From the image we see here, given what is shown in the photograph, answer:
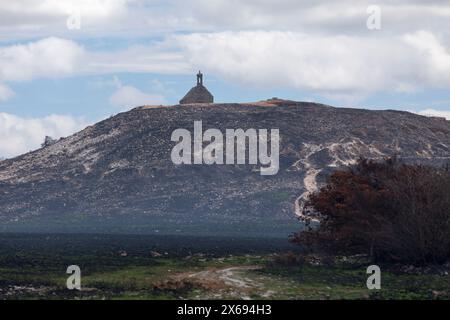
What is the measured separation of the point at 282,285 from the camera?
4759 centimetres

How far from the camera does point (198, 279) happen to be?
4994 centimetres

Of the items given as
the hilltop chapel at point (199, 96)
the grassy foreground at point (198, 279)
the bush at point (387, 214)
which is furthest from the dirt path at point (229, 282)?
the hilltop chapel at point (199, 96)

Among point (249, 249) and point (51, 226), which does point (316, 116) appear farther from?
point (249, 249)

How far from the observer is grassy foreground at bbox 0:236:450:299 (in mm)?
43500

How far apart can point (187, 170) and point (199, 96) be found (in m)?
34.4

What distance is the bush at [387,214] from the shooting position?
55.2m

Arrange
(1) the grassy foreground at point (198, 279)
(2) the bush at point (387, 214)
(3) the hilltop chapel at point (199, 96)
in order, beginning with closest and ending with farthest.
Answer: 1. (1) the grassy foreground at point (198, 279)
2. (2) the bush at point (387, 214)
3. (3) the hilltop chapel at point (199, 96)

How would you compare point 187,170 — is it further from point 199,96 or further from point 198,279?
point 198,279

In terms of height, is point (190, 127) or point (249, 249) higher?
point (190, 127)

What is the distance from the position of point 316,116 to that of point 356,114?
24.9 feet

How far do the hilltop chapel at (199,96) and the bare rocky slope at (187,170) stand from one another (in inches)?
372

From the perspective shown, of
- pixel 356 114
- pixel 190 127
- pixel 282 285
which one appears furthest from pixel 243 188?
pixel 282 285

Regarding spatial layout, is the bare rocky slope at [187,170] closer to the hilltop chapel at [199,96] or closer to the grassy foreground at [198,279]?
the hilltop chapel at [199,96]

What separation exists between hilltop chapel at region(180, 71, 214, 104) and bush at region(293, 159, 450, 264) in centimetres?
12737
